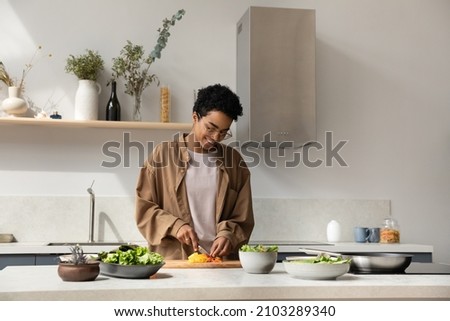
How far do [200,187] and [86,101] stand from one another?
4.41 ft

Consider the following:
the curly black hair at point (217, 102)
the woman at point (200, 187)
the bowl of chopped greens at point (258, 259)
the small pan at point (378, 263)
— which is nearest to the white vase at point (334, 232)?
the woman at point (200, 187)

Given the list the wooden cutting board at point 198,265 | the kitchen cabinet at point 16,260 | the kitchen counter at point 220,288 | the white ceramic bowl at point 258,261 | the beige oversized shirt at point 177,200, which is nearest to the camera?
the kitchen counter at point 220,288

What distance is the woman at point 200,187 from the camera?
2943 mm

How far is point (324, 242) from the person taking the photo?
431 centimetres

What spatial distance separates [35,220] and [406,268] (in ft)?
8.40

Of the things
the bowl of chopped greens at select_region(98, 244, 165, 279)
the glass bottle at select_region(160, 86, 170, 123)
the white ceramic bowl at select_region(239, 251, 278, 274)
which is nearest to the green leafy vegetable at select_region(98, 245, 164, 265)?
the bowl of chopped greens at select_region(98, 244, 165, 279)

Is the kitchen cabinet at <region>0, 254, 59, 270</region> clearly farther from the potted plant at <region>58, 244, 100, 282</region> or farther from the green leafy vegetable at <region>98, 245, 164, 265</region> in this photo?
the potted plant at <region>58, 244, 100, 282</region>

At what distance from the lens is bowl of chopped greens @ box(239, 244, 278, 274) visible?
2193mm

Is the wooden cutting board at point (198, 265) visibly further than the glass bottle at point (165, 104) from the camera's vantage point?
No

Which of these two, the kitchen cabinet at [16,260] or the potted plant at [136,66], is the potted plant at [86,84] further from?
the kitchen cabinet at [16,260]

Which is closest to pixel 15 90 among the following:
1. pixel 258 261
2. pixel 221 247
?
pixel 221 247

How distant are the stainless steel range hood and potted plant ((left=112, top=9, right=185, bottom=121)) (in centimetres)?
53

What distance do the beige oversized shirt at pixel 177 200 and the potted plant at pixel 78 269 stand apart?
90 centimetres

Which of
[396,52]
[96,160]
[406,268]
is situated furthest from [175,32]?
[406,268]
